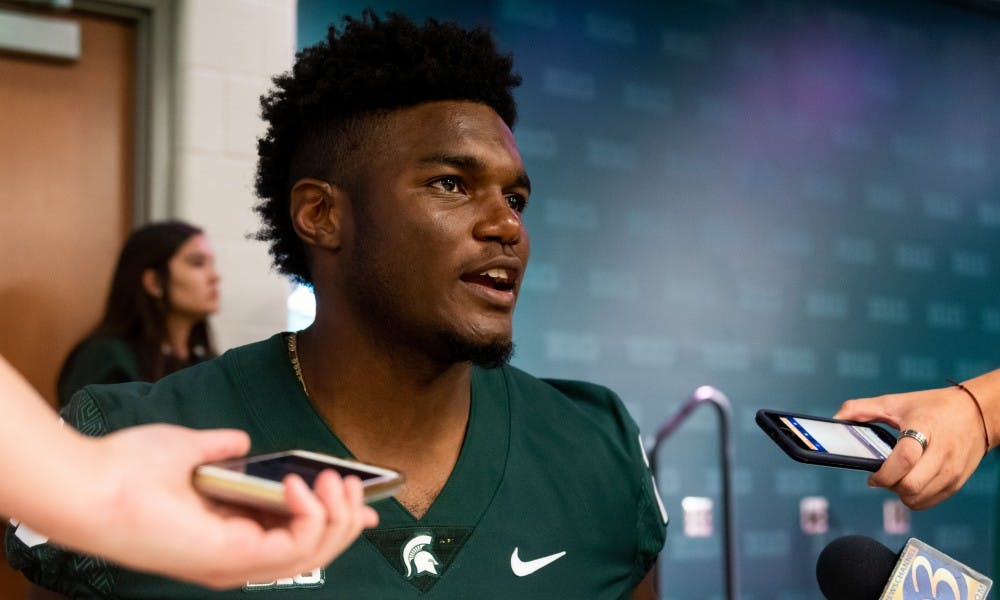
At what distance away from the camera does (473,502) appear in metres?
1.34

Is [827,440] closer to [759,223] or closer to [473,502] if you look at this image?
[473,502]

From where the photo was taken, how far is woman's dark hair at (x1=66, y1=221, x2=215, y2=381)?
2.72 metres

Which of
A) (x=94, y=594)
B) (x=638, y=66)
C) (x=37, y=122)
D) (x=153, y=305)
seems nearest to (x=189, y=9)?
(x=37, y=122)

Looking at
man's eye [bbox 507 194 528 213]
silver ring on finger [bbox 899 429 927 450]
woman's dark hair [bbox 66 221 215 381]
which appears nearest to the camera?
silver ring on finger [bbox 899 429 927 450]

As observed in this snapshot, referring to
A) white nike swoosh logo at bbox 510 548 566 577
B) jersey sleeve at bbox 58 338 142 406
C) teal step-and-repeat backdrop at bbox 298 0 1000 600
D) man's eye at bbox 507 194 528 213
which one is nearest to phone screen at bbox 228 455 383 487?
white nike swoosh logo at bbox 510 548 566 577

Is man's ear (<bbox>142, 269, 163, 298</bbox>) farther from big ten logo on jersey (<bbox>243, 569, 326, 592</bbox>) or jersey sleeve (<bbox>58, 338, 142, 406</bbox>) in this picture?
big ten logo on jersey (<bbox>243, 569, 326, 592</bbox>)

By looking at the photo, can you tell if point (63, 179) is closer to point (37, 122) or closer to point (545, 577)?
point (37, 122)

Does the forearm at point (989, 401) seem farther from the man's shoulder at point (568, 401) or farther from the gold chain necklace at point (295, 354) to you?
the gold chain necklace at point (295, 354)

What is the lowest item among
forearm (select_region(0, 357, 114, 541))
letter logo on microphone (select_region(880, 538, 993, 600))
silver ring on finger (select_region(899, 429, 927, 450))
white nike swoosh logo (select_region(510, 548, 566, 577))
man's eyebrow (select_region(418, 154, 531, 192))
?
white nike swoosh logo (select_region(510, 548, 566, 577))

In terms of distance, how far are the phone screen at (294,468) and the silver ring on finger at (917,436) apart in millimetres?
691

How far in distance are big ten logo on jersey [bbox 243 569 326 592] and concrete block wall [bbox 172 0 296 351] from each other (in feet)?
5.92

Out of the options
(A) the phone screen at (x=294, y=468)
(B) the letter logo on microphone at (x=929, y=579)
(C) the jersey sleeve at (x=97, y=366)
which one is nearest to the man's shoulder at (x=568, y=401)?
(B) the letter logo on microphone at (x=929, y=579)

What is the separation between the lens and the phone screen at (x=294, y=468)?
0.71 metres

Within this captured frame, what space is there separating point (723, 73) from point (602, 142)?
73 cm
